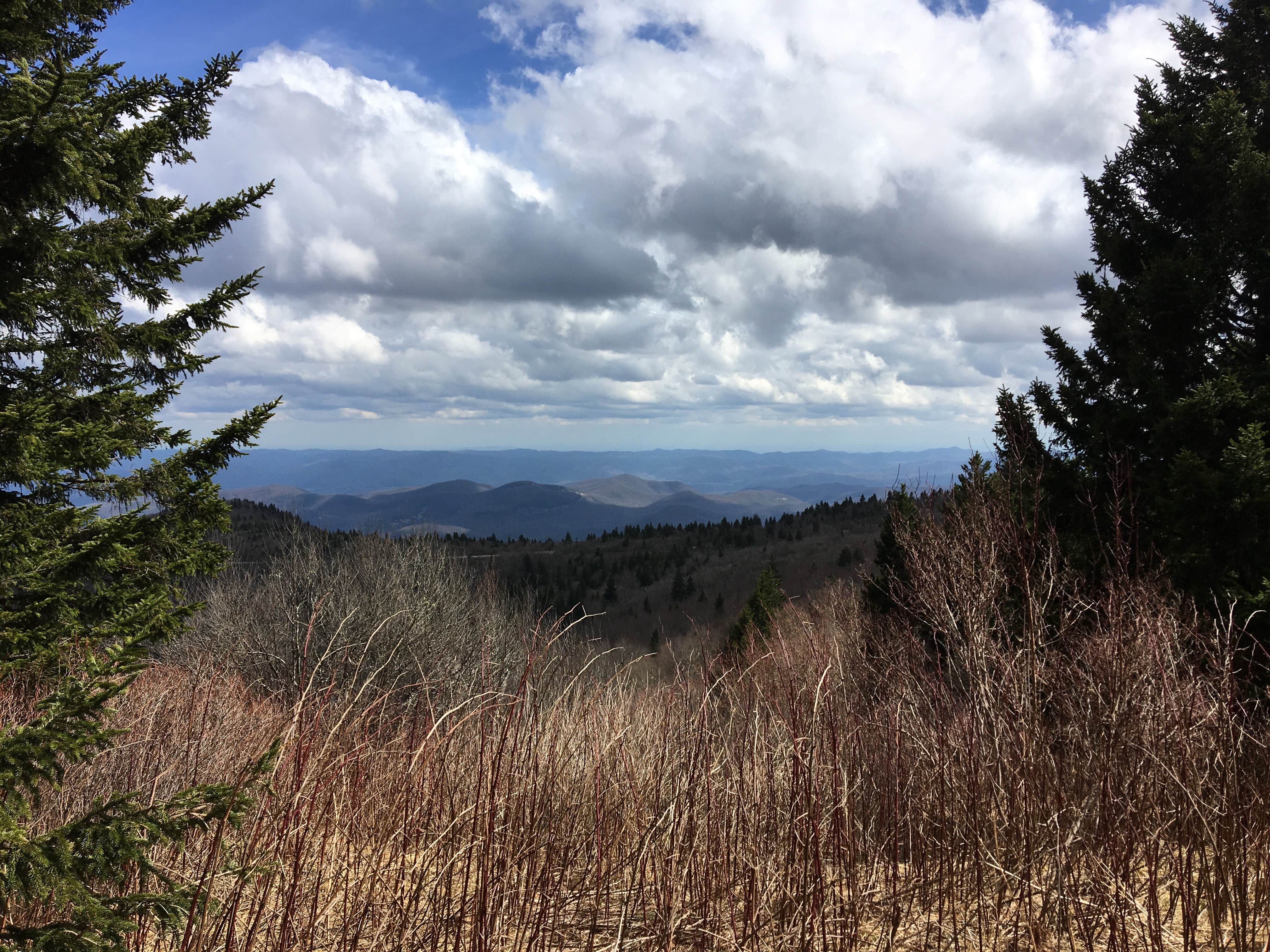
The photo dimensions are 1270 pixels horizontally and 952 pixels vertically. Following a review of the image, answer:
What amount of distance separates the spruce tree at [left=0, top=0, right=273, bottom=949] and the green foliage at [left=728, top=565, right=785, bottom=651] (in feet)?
75.0

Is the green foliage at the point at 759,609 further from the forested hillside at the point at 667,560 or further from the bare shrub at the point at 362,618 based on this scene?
the forested hillside at the point at 667,560

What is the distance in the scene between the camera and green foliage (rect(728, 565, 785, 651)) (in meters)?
29.9

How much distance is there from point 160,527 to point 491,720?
709 centimetres

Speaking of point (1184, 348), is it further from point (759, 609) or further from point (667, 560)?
point (667, 560)

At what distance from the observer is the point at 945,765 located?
4.06m

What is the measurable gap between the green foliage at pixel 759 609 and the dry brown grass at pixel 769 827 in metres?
23.6

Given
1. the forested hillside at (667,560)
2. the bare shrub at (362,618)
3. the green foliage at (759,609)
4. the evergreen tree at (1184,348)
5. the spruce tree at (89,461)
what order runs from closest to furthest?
the spruce tree at (89,461) → the evergreen tree at (1184,348) → the bare shrub at (362,618) → the green foliage at (759,609) → the forested hillside at (667,560)

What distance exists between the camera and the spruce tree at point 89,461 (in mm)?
2895

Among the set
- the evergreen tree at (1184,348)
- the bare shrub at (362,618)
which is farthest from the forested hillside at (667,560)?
the evergreen tree at (1184,348)

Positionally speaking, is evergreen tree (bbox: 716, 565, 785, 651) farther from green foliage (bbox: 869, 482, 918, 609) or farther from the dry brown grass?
the dry brown grass

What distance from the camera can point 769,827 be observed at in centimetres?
365

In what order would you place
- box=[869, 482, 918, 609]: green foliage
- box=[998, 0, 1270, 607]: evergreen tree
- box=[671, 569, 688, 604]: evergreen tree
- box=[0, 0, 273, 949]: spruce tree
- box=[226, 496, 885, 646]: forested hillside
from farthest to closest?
1. box=[671, 569, 688, 604]: evergreen tree
2. box=[226, 496, 885, 646]: forested hillside
3. box=[869, 482, 918, 609]: green foliage
4. box=[998, 0, 1270, 607]: evergreen tree
5. box=[0, 0, 273, 949]: spruce tree

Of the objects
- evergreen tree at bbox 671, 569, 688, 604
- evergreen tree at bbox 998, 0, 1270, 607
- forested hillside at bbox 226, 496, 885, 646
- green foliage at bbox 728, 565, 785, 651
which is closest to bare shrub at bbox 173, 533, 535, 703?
green foliage at bbox 728, 565, 785, 651

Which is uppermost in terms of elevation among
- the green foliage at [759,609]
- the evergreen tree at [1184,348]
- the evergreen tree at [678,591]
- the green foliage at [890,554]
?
the evergreen tree at [1184,348]
